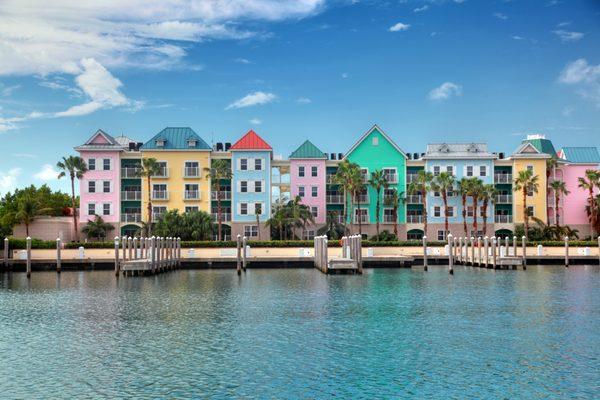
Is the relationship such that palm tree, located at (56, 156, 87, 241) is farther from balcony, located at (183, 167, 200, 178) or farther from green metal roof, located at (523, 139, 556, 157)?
green metal roof, located at (523, 139, 556, 157)

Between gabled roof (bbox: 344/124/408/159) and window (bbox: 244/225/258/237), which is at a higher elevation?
gabled roof (bbox: 344/124/408/159)

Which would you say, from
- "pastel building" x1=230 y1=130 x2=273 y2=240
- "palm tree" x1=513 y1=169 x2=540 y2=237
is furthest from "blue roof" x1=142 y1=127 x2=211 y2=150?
"palm tree" x1=513 y1=169 x2=540 y2=237

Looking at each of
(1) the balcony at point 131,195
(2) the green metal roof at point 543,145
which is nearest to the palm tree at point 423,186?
(2) the green metal roof at point 543,145

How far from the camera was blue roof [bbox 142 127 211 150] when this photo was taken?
85688 mm

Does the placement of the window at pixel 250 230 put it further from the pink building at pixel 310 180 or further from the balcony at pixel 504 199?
the balcony at pixel 504 199

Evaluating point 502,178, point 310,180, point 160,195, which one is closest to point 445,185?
point 502,178

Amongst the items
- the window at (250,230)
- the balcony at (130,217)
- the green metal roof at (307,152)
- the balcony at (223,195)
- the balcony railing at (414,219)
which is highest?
the green metal roof at (307,152)

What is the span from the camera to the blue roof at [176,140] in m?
85.7

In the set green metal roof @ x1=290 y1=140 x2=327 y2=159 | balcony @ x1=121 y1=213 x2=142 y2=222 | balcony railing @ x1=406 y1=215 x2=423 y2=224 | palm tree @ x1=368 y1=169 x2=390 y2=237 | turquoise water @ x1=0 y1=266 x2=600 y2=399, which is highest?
green metal roof @ x1=290 y1=140 x2=327 y2=159

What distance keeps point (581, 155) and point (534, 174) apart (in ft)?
41.5

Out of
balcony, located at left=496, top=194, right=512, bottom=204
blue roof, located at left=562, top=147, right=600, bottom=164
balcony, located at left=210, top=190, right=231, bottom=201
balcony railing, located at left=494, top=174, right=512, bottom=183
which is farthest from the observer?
blue roof, located at left=562, top=147, right=600, bottom=164

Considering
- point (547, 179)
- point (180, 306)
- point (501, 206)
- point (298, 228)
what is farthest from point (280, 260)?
point (547, 179)

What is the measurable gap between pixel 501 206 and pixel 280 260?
36.3 metres

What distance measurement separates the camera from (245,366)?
22.0 meters
